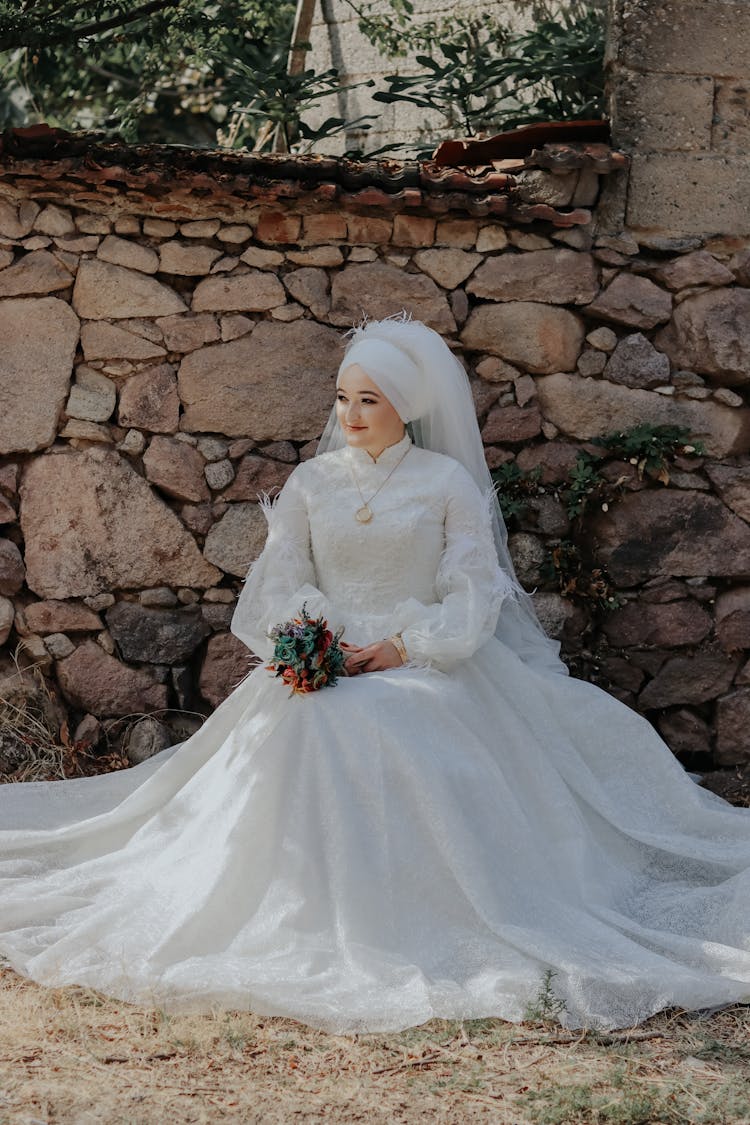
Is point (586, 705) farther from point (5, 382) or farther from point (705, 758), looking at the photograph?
point (5, 382)

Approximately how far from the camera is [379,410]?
422 centimetres

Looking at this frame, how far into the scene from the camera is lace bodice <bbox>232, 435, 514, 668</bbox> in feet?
13.4

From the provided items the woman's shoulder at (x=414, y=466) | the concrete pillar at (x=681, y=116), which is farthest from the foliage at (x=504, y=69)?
the woman's shoulder at (x=414, y=466)

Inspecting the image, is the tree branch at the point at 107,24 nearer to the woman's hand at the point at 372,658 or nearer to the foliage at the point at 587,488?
the foliage at the point at 587,488

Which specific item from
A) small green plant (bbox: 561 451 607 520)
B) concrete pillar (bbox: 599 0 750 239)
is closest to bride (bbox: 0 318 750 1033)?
small green plant (bbox: 561 451 607 520)

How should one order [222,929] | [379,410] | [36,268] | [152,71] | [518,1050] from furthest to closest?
[152,71]
[36,268]
[379,410]
[222,929]
[518,1050]

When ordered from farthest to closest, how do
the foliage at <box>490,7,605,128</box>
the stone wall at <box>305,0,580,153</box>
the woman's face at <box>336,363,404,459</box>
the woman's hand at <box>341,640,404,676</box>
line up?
the stone wall at <box>305,0,580,153</box> < the foliage at <box>490,7,605,128</box> < the woman's face at <box>336,363,404,459</box> < the woman's hand at <box>341,640,404,676</box>

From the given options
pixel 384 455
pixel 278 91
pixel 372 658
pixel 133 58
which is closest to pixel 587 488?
pixel 384 455

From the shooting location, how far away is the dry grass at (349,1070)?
8.70 feet

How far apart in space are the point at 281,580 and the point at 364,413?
24.3 inches

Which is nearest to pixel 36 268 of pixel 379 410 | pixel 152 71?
pixel 379 410

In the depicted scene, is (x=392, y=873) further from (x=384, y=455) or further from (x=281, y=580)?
(x=384, y=455)

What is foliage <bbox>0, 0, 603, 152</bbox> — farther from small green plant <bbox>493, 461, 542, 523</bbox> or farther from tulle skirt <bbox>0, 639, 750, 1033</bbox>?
tulle skirt <bbox>0, 639, 750, 1033</bbox>

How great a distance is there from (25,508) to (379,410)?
4.98ft
